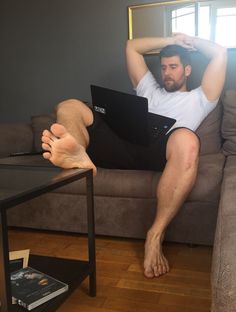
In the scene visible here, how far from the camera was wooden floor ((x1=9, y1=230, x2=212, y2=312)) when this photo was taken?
3.66 feet

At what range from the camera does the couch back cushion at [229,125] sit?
1875 millimetres

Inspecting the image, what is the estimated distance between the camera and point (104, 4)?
251 centimetres

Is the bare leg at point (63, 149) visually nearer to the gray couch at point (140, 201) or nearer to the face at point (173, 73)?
the gray couch at point (140, 201)

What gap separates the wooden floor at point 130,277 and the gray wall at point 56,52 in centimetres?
131

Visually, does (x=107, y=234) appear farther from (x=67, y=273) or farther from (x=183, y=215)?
(x=67, y=273)

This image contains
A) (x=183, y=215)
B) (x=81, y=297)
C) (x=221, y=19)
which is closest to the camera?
(x=81, y=297)

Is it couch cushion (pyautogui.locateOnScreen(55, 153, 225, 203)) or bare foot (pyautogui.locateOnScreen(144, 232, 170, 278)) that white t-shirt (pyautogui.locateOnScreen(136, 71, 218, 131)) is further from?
bare foot (pyautogui.locateOnScreen(144, 232, 170, 278))

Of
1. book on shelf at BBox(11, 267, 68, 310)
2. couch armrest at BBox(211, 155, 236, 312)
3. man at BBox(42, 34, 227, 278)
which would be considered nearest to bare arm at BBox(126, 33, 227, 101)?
man at BBox(42, 34, 227, 278)

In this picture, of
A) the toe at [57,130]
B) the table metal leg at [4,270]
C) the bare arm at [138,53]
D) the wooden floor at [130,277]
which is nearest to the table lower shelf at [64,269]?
the wooden floor at [130,277]

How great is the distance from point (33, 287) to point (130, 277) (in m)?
0.45

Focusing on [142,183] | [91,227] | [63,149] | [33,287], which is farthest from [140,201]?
[33,287]

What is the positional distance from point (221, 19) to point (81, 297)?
75.1 inches

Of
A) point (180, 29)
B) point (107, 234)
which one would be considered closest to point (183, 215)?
point (107, 234)

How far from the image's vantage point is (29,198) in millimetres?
788
